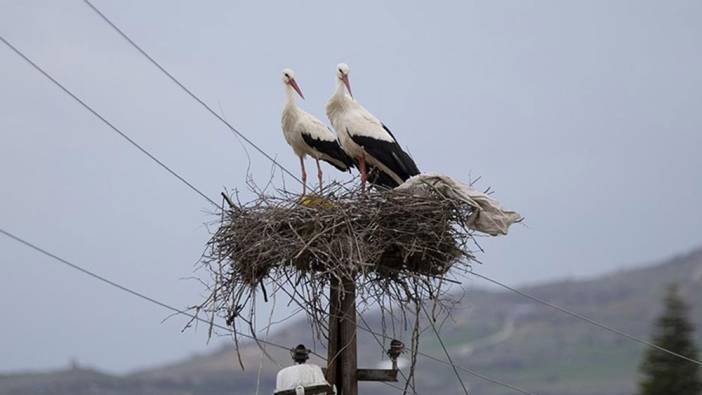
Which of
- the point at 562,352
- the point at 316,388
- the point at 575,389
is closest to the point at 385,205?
the point at 316,388

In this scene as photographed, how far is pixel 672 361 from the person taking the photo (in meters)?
15.9

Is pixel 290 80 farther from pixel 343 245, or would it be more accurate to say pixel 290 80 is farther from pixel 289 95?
pixel 343 245

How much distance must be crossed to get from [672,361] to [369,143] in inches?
227

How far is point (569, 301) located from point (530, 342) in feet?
12.3

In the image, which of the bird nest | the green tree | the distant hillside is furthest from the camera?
the distant hillside

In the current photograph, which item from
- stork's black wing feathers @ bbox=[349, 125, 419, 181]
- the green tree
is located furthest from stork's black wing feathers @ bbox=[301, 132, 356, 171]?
the green tree

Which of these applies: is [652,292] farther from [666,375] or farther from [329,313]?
[329,313]

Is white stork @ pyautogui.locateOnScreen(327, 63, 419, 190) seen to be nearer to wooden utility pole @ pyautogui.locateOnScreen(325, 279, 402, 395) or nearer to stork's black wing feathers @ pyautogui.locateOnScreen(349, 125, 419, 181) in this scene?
stork's black wing feathers @ pyautogui.locateOnScreen(349, 125, 419, 181)

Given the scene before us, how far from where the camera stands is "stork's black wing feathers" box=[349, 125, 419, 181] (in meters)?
11.5

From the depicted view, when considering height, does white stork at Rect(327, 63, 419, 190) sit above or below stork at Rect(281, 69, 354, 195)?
below

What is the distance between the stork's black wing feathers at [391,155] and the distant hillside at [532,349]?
45129 mm

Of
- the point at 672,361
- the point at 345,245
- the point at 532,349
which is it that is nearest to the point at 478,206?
the point at 345,245

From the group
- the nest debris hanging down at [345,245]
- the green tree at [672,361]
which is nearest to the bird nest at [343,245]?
the nest debris hanging down at [345,245]

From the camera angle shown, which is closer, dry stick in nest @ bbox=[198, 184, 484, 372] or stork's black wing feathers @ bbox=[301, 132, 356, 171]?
dry stick in nest @ bbox=[198, 184, 484, 372]
